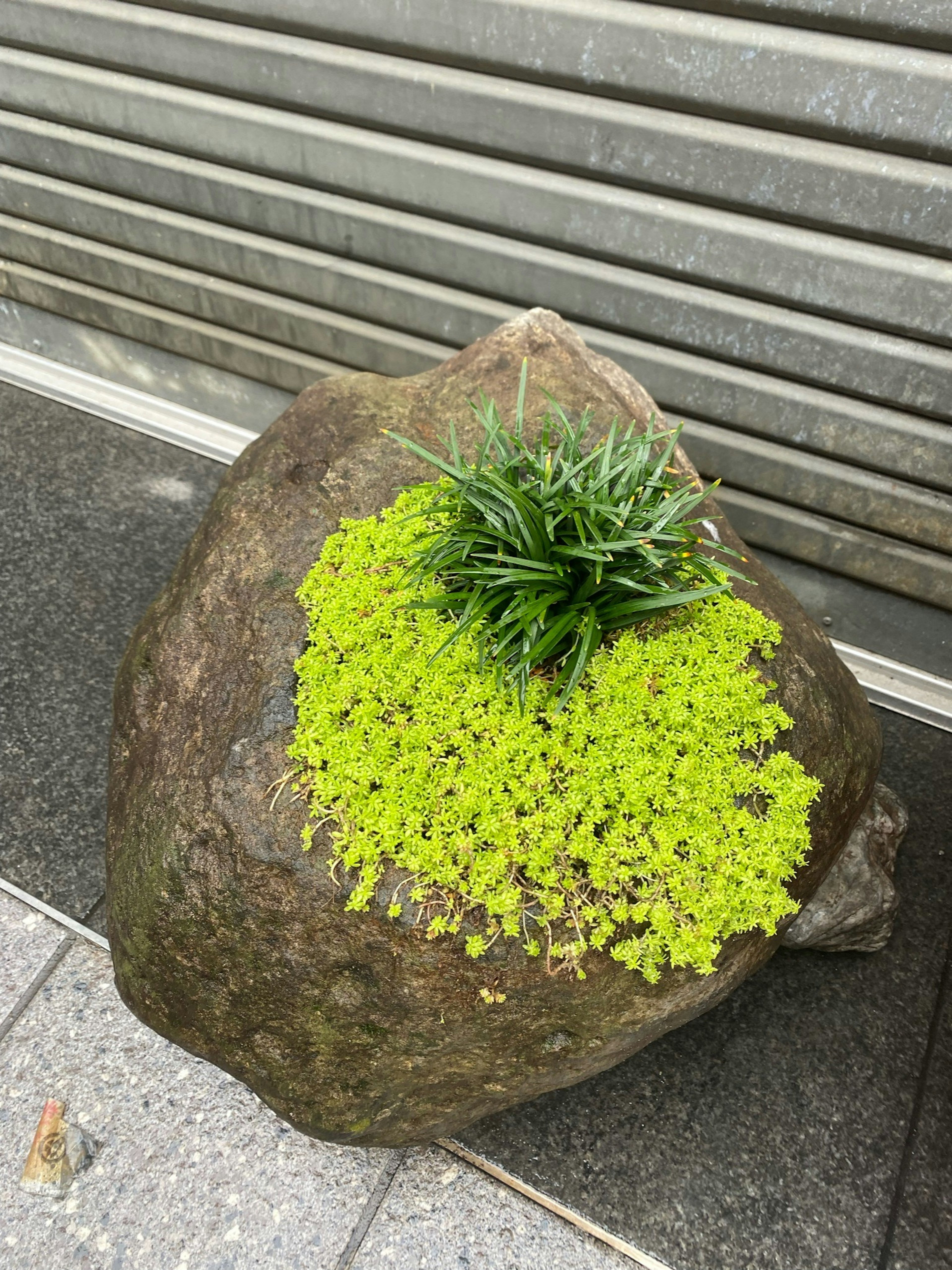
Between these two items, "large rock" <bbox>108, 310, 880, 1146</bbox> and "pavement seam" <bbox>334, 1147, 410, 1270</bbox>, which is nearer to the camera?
"large rock" <bbox>108, 310, 880, 1146</bbox>

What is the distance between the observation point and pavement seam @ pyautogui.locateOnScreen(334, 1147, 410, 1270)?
2.38 meters

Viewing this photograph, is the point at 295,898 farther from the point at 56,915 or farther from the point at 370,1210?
the point at 56,915

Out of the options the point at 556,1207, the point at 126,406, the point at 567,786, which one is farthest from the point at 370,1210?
the point at 126,406

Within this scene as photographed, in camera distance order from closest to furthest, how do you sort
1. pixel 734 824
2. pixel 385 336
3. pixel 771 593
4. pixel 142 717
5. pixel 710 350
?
pixel 734 824, pixel 142 717, pixel 771 593, pixel 710 350, pixel 385 336

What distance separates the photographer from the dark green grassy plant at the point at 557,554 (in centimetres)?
215

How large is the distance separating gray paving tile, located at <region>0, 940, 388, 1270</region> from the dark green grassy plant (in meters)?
1.63

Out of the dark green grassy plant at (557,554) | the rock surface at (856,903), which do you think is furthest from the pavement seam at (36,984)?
the rock surface at (856,903)

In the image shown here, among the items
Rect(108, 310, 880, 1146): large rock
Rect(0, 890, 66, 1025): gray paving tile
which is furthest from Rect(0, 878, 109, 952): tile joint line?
Rect(108, 310, 880, 1146): large rock

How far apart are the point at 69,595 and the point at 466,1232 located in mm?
3166

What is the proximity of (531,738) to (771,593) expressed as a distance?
0.98 meters

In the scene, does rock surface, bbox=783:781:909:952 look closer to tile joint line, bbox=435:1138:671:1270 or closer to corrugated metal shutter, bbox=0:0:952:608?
tile joint line, bbox=435:1138:671:1270

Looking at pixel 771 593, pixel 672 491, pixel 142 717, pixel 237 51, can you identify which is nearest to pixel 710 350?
pixel 672 491

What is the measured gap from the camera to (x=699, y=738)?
2.14 meters

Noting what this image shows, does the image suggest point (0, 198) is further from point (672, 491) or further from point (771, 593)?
point (771, 593)
